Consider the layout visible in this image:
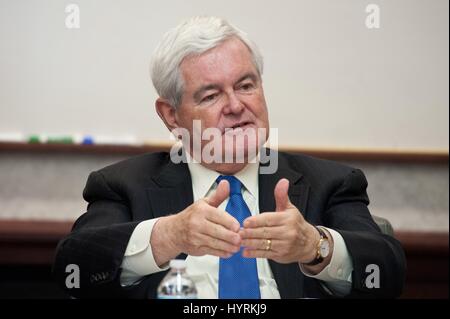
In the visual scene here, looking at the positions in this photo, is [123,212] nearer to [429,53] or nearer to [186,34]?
[186,34]

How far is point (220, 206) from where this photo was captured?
6.86 ft

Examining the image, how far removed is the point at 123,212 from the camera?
2139 mm

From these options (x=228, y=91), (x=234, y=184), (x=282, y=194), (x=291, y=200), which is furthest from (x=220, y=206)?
(x=282, y=194)

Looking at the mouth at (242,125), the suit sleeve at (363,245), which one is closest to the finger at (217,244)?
the suit sleeve at (363,245)

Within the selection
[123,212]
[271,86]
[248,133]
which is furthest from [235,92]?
[271,86]

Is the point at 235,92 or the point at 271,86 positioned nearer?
the point at 235,92

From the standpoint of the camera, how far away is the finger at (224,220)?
1.58 metres

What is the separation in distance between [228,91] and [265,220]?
1.86 feet

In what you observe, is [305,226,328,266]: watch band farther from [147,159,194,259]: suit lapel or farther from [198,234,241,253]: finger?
[147,159,194,259]: suit lapel

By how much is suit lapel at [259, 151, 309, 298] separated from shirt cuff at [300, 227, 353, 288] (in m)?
0.13

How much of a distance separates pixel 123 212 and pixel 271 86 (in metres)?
1.38

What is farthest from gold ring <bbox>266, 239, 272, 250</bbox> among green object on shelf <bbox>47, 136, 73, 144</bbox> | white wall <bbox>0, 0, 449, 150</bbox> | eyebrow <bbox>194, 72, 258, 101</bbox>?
green object on shelf <bbox>47, 136, 73, 144</bbox>

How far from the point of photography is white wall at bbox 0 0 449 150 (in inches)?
129

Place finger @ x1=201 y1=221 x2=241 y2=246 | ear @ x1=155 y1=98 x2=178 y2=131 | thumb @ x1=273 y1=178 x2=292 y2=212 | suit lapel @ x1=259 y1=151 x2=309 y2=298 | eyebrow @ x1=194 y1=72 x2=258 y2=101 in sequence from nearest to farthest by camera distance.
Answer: finger @ x1=201 y1=221 x2=241 y2=246
thumb @ x1=273 y1=178 x2=292 y2=212
suit lapel @ x1=259 y1=151 x2=309 y2=298
eyebrow @ x1=194 y1=72 x2=258 y2=101
ear @ x1=155 y1=98 x2=178 y2=131
